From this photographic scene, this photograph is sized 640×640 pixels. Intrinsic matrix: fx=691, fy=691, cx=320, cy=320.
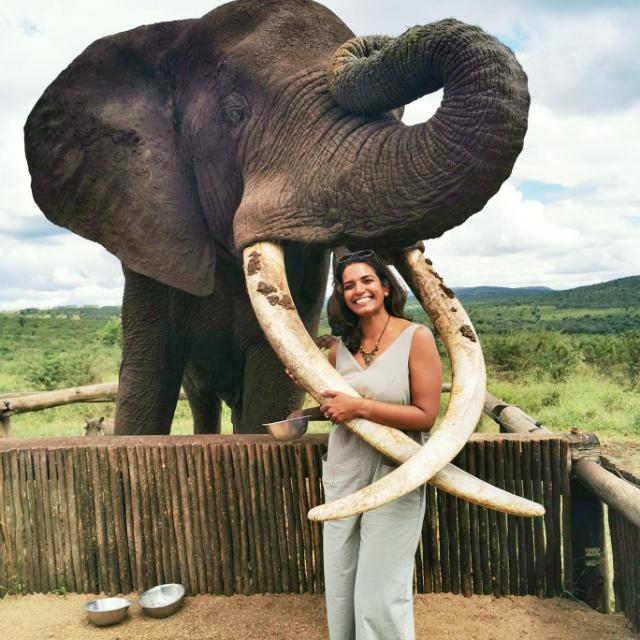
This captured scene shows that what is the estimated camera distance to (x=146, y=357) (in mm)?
4402

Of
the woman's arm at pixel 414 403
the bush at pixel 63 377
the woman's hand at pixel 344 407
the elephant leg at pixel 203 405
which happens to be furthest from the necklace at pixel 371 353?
the bush at pixel 63 377

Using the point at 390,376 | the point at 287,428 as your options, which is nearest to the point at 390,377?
the point at 390,376

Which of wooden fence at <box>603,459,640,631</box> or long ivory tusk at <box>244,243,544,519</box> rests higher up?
long ivory tusk at <box>244,243,544,519</box>

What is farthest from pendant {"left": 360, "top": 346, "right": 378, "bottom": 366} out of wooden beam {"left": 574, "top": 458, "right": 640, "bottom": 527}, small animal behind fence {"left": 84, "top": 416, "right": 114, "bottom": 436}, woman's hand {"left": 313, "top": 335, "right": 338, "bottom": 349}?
small animal behind fence {"left": 84, "top": 416, "right": 114, "bottom": 436}

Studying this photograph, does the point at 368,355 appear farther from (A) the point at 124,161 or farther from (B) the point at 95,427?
(B) the point at 95,427

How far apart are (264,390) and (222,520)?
1097mm

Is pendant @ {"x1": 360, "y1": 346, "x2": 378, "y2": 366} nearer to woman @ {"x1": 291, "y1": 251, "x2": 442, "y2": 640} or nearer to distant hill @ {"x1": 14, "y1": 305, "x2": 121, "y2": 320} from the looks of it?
woman @ {"x1": 291, "y1": 251, "x2": 442, "y2": 640}

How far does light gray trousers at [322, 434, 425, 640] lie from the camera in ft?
7.96

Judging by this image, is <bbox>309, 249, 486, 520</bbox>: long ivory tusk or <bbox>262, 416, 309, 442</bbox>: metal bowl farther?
<bbox>262, 416, 309, 442</bbox>: metal bowl

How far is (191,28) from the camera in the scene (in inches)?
145

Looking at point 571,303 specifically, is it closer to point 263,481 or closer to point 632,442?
point 632,442

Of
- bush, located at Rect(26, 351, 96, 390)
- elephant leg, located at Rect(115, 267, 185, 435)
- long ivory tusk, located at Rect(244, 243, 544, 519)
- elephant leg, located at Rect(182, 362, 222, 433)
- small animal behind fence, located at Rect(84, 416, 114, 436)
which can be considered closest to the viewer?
long ivory tusk, located at Rect(244, 243, 544, 519)

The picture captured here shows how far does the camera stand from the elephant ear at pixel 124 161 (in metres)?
3.65

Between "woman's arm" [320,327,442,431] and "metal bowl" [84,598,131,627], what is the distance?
170cm
